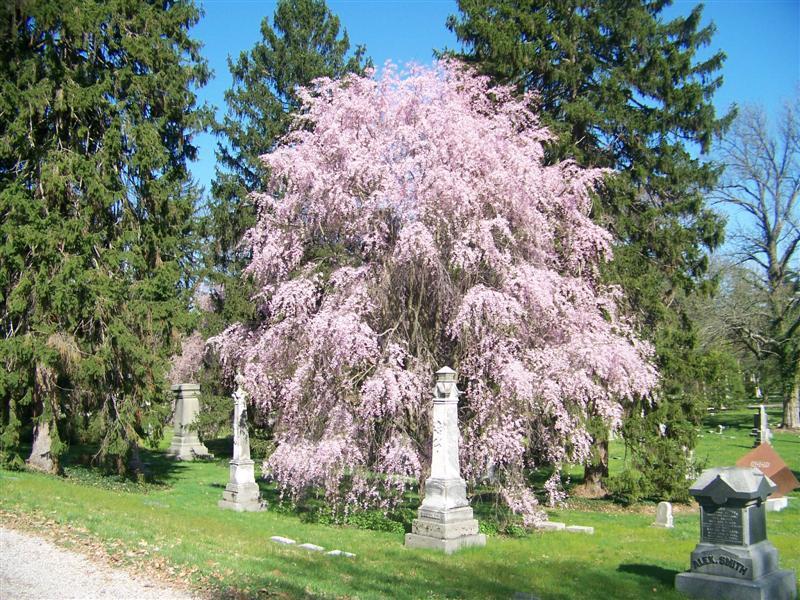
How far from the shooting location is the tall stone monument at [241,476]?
49.8 ft

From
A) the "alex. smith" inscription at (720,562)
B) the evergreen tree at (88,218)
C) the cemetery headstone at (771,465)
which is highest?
the evergreen tree at (88,218)

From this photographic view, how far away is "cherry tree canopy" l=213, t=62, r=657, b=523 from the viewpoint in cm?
1293

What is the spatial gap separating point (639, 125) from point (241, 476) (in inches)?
512

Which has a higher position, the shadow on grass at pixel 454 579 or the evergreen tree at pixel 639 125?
the evergreen tree at pixel 639 125

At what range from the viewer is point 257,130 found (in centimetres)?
2488

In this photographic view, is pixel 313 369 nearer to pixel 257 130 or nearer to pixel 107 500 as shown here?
pixel 107 500

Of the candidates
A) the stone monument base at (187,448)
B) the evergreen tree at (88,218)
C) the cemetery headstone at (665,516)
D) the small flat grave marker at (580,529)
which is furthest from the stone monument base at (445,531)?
the stone monument base at (187,448)

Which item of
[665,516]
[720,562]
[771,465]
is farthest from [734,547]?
[771,465]

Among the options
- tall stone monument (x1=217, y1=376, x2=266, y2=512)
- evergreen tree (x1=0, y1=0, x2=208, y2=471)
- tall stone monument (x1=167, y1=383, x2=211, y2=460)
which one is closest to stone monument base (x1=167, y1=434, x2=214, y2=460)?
tall stone monument (x1=167, y1=383, x2=211, y2=460)

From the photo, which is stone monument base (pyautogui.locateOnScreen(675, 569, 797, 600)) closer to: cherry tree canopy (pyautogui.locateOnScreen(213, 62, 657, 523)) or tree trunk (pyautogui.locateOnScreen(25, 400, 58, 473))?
cherry tree canopy (pyautogui.locateOnScreen(213, 62, 657, 523))

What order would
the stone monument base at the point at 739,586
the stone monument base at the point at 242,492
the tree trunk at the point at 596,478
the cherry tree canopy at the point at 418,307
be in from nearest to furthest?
the stone monument base at the point at 739,586
the cherry tree canopy at the point at 418,307
the stone monument base at the point at 242,492
the tree trunk at the point at 596,478

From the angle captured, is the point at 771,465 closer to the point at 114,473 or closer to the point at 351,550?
the point at 351,550

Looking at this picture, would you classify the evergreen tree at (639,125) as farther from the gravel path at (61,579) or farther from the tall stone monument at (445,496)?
the gravel path at (61,579)

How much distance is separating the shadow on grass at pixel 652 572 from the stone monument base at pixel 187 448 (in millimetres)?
19576
